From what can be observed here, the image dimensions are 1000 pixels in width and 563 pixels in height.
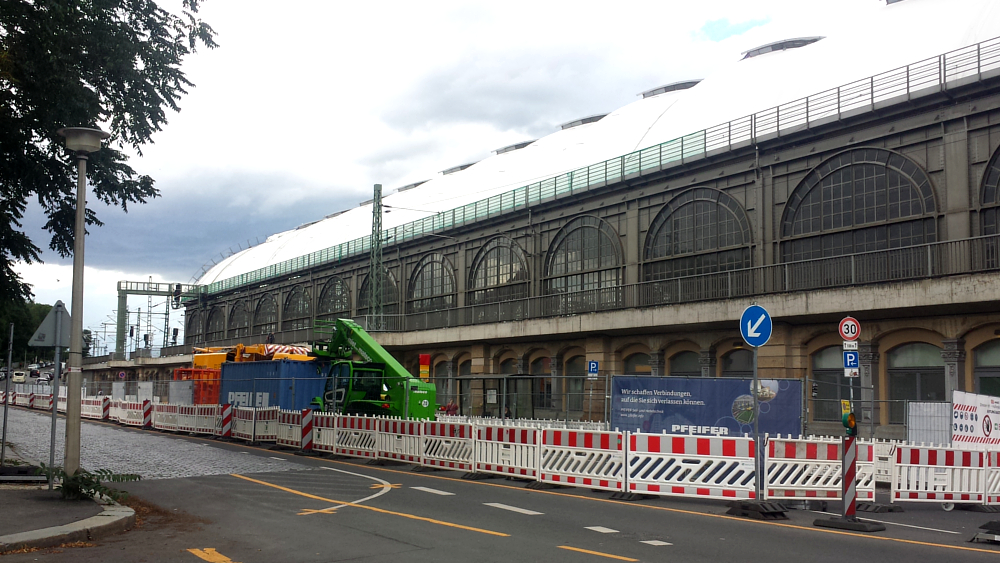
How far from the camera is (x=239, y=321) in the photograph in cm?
8350

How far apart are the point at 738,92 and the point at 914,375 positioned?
55.8ft

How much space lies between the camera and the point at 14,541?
870cm

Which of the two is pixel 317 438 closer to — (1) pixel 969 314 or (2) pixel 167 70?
(2) pixel 167 70

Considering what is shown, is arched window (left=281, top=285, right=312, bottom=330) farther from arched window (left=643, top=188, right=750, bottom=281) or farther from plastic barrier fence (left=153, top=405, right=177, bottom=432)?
arched window (left=643, top=188, right=750, bottom=281)

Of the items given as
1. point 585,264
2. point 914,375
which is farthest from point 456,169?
point 914,375

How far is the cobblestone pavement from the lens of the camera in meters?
18.3

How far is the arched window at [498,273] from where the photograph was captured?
1845 inches

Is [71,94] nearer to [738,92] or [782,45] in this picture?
[738,92]

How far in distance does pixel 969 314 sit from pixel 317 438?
20.7m

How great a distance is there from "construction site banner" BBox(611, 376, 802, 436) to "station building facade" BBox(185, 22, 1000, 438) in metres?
3.30

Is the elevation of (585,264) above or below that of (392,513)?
above

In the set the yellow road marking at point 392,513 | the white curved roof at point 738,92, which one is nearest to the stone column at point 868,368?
the white curved roof at point 738,92

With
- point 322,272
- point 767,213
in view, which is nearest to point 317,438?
point 767,213

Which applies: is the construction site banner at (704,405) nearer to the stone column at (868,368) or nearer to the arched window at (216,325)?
the stone column at (868,368)
